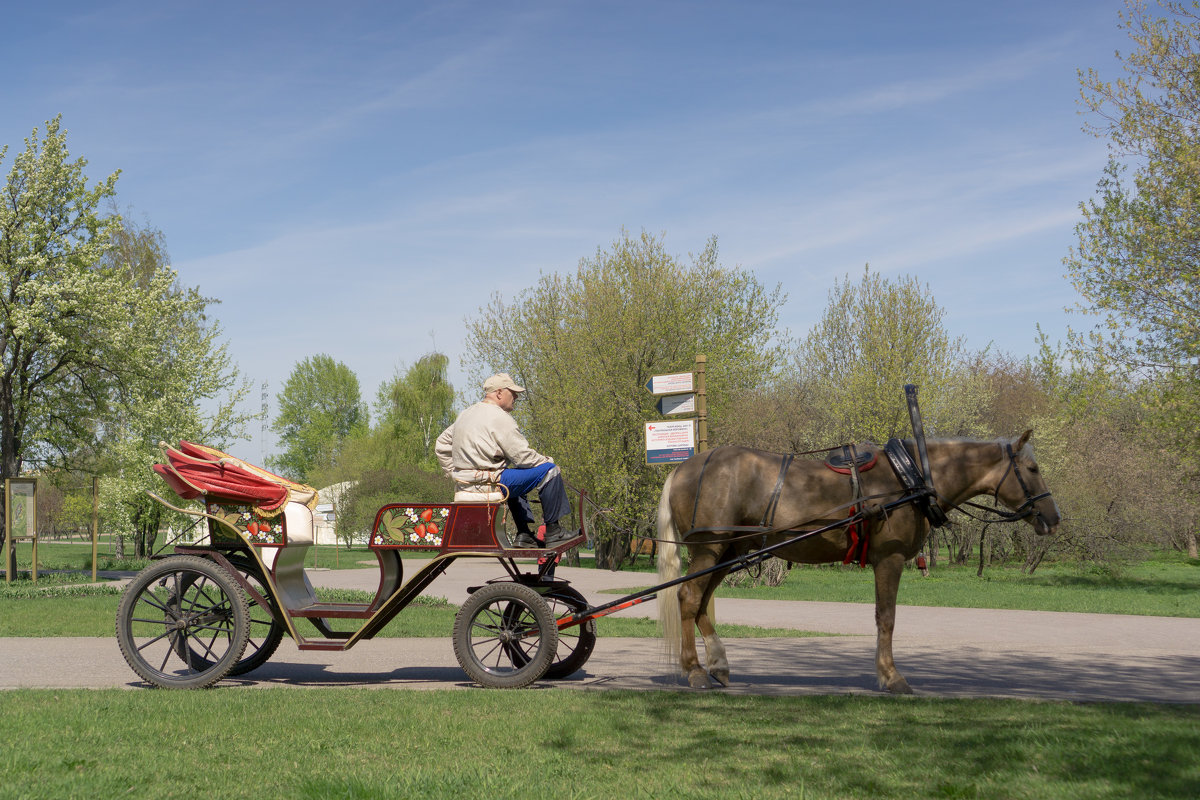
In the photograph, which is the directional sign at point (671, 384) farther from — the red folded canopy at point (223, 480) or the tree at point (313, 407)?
the tree at point (313, 407)

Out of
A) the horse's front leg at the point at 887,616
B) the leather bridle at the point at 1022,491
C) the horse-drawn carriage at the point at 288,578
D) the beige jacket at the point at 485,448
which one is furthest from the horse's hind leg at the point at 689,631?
the leather bridle at the point at 1022,491

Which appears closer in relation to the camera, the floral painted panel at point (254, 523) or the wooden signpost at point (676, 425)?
the floral painted panel at point (254, 523)

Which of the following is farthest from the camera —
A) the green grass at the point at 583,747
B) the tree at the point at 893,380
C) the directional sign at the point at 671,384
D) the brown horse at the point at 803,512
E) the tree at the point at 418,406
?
the tree at the point at 418,406

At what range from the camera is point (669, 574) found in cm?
854

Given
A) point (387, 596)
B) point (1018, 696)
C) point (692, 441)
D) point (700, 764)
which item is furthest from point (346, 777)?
point (692, 441)

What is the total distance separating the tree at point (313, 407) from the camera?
250 feet

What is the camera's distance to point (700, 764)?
203 inches

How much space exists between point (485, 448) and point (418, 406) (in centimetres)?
5330

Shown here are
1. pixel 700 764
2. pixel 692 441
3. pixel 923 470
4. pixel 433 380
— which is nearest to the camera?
pixel 700 764

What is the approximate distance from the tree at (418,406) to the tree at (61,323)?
32740 millimetres

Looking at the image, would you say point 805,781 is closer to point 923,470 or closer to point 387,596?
point 923,470

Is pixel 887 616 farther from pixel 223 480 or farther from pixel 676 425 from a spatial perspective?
pixel 223 480

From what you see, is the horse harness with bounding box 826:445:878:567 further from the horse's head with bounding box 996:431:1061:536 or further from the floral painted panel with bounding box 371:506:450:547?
the floral painted panel with bounding box 371:506:450:547

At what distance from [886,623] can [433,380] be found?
54.9 m
